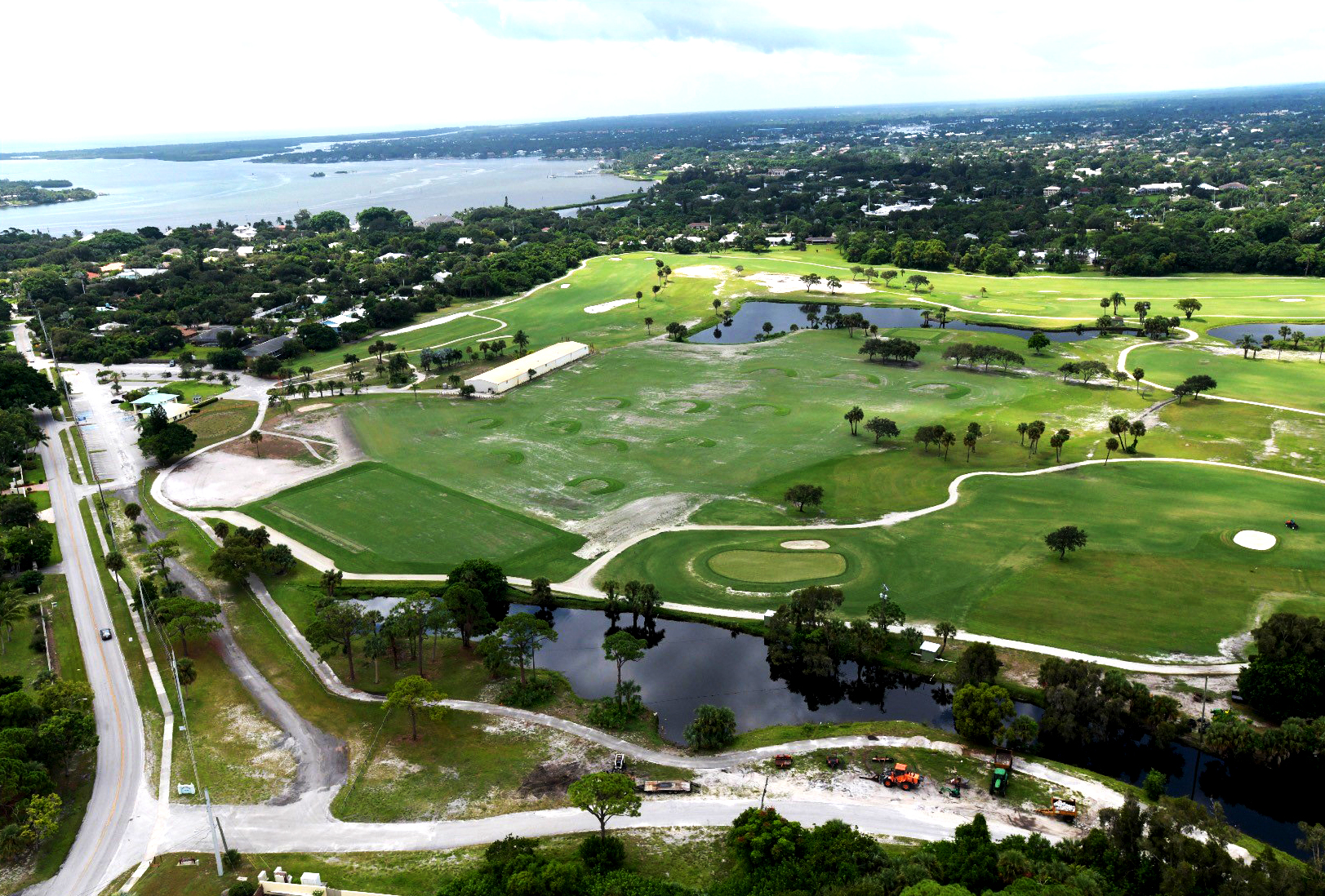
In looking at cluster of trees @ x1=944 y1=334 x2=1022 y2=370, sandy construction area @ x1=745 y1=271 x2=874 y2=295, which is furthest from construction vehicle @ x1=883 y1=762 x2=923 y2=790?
sandy construction area @ x1=745 y1=271 x2=874 y2=295

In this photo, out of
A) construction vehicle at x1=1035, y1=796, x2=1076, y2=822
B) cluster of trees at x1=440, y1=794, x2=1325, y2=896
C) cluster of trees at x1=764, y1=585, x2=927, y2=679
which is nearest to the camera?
cluster of trees at x1=440, y1=794, x2=1325, y2=896

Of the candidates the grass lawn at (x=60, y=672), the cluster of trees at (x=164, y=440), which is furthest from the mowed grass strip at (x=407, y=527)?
the cluster of trees at (x=164, y=440)

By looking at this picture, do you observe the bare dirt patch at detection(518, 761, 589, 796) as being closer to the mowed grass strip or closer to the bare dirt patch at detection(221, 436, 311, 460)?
the mowed grass strip

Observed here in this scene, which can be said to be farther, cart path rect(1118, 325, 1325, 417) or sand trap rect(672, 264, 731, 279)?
sand trap rect(672, 264, 731, 279)

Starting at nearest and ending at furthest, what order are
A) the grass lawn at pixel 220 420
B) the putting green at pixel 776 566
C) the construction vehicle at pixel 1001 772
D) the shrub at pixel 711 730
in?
the construction vehicle at pixel 1001 772, the shrub at pixel 711 730, the putting green at pixel 776 566, the grass lawn at pixel 220 420

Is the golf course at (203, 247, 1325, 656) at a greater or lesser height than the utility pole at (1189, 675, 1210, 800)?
greater

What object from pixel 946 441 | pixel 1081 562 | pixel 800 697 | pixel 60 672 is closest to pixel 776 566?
pixel 800 697

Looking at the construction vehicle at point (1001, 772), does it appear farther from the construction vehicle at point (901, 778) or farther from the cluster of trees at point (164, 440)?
the cluster of trees at point (164, 440)
